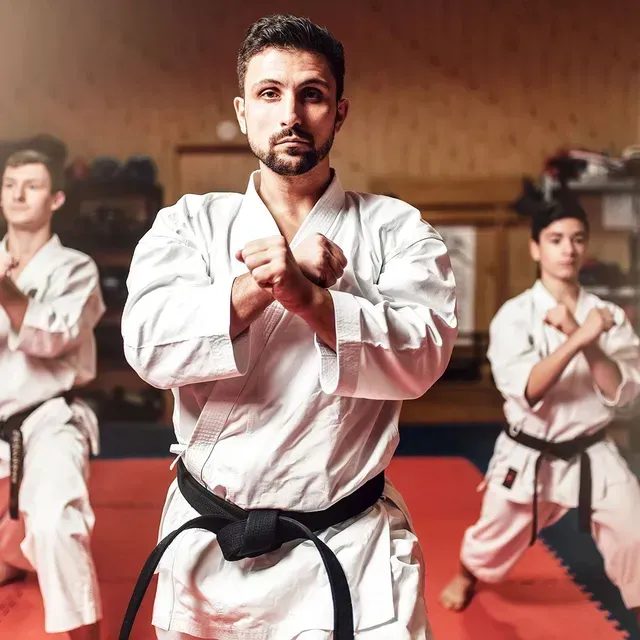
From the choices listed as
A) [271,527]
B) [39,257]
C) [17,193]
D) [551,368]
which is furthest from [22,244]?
[551,368]

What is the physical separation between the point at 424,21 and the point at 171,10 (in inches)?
38.6

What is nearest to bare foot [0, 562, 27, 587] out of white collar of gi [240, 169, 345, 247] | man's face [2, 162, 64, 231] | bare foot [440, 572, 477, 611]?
man's face [2, 162, 64, 231]

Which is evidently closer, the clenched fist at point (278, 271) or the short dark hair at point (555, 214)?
the clenched fist at point (278, 271)

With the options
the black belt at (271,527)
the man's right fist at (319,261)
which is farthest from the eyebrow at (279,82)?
the black belt at (271,527)

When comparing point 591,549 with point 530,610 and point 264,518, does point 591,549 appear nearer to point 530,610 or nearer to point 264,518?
point 530,610

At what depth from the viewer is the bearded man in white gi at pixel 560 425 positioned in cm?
257

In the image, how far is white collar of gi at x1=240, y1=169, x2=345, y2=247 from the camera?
58.4 inches

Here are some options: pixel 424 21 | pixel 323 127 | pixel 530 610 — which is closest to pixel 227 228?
pixel 323 127

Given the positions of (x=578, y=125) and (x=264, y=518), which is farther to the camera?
(x=578, y=125)

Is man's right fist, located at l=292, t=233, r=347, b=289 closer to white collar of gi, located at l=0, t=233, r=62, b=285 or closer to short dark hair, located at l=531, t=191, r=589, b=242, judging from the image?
white collar of gi, located at l=0, t=233, r=62, b=285

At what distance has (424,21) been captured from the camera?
2771mm

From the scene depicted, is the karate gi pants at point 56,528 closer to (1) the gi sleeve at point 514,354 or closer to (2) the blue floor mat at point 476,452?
(2) the blue floor mat at point 476,452

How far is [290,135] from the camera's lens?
1405 millimetres

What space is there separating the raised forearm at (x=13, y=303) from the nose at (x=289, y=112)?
1.41m
